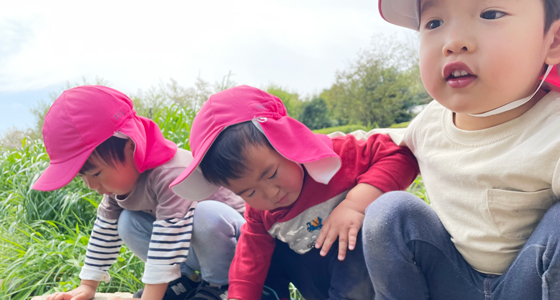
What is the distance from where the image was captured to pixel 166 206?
5.45ft

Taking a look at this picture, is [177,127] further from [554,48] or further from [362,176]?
[554,48]

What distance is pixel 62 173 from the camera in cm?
158

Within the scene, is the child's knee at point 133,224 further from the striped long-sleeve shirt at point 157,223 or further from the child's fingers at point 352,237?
the child's fingers at point 352,237

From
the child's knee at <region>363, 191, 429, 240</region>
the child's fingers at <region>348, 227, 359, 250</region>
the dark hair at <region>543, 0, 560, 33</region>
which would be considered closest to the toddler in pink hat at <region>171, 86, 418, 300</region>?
the child's fingers at <region>348, 227, 359, 250</region>

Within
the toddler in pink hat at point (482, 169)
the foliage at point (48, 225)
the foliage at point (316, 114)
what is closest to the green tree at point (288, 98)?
the foliage at point (316, 114)

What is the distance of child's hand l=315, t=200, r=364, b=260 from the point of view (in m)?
1.27

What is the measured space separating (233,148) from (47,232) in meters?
2.38

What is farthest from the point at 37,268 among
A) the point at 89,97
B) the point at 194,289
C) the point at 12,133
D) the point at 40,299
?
the point at 12,133

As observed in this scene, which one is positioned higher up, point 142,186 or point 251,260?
point 142,186

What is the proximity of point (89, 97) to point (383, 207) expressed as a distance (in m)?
1.18

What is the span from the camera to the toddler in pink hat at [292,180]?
1.29m

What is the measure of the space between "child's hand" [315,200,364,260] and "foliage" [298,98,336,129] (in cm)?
1029

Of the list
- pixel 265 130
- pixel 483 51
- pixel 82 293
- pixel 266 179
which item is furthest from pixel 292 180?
pixel 82 293

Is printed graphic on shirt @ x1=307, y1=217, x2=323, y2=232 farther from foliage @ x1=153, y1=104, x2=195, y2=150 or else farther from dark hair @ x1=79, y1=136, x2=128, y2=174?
foliage @ x1=153, y1=104, x2=195, y2=150
